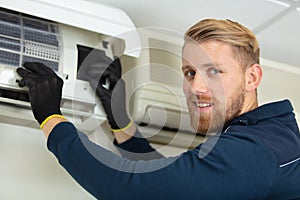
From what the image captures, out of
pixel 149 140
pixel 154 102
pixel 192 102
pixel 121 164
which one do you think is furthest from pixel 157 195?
pixel 149 140

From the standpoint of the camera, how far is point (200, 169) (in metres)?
1.15

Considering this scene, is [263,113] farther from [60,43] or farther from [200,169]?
[60,43]

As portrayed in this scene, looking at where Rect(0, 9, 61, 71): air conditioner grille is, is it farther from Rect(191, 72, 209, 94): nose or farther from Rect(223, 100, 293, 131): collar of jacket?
Rect(223, 100, 293, 131): collar of jacket

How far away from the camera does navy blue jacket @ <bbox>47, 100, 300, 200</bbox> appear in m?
1.14

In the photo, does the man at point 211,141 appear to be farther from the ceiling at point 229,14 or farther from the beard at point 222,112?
the ceiling at point 229,14

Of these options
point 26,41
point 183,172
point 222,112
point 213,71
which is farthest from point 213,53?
point 26,41

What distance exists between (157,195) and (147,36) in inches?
31.4

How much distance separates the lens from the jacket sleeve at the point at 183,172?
3.72ft

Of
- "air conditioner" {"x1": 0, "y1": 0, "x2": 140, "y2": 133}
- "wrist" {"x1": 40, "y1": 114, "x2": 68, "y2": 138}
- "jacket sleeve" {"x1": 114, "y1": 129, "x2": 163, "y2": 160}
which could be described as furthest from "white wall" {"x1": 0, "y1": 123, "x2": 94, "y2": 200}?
"wrist" {"x1": 40, "y1": 114, "x2": 68, "y2": 138}

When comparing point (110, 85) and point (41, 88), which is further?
point (110, 85)

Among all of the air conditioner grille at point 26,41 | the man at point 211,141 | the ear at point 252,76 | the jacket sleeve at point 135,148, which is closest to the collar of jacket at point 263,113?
the man at point 211,141

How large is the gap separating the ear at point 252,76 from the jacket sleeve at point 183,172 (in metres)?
0.29

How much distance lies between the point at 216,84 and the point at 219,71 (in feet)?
0.12

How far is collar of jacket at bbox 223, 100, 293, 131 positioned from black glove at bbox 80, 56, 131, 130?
44cm
